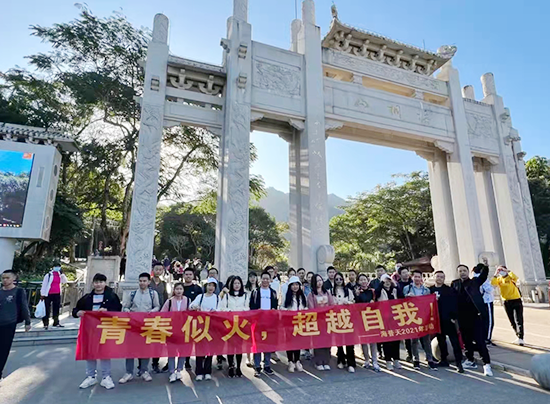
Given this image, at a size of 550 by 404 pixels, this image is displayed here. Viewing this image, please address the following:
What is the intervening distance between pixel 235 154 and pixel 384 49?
26.4 feet

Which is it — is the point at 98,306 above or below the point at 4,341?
above

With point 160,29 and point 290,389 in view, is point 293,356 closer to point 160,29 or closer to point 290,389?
point 290,389

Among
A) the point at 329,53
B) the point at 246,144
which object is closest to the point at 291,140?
the point at 246,144

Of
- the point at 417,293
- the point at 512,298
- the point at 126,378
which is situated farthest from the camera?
the point at 512,298

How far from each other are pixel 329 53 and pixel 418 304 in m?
9.64

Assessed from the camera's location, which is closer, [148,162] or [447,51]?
[148,162]

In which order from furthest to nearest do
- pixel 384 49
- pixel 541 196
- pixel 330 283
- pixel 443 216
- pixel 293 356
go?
pixel 541 196 < pixel 443 216 < pixel 384 49 < pixel 330 283 < pixel 293 356

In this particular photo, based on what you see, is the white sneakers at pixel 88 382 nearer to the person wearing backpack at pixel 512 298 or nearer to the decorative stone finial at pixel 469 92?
the person wearing backpack at pixel 512 298

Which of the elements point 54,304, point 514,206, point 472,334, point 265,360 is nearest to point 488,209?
point 514,206

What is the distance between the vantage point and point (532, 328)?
6.89m

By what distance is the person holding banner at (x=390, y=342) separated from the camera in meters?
4.57

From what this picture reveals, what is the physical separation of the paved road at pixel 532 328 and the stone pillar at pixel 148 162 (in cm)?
814

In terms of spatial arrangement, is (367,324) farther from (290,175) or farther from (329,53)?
(329,53)

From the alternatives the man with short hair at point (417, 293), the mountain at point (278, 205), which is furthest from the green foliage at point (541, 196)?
the mountain at point (278, 205)
